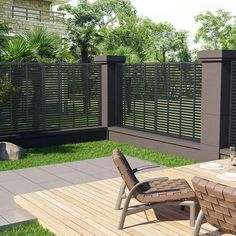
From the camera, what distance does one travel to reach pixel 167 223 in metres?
5.82

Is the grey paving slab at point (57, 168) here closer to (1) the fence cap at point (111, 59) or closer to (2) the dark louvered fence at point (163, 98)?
(2) the dark louvered fence at point (163, 98)

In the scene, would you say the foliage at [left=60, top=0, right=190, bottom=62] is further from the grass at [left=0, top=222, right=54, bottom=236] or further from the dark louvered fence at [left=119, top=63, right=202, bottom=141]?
the grass at [left=0, top=222, right=54, bottom=236]

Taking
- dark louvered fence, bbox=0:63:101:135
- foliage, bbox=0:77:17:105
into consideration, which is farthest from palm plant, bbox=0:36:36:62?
foliage, bbox=0:77:17:105

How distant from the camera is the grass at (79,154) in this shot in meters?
10.5

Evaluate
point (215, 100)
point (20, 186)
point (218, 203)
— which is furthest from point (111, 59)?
point (218, 203)

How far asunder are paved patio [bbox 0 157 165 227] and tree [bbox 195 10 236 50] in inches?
1649

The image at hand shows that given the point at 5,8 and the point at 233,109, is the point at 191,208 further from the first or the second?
the point at 5,8

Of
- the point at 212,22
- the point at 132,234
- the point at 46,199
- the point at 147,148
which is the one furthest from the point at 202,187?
the point at 212,22

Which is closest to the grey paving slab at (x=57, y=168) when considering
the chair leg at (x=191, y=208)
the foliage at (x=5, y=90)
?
the foliage at (x=5, y=90)

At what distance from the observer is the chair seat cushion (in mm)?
5512

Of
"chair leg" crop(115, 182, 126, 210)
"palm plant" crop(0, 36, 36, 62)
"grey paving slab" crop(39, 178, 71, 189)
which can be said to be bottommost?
"grey paving slab" crop(39, 178, 71, 189)

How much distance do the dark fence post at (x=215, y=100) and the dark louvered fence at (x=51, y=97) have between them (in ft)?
15.6

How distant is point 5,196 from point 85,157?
3731 millimetres

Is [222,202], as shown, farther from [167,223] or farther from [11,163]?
[11,163]
